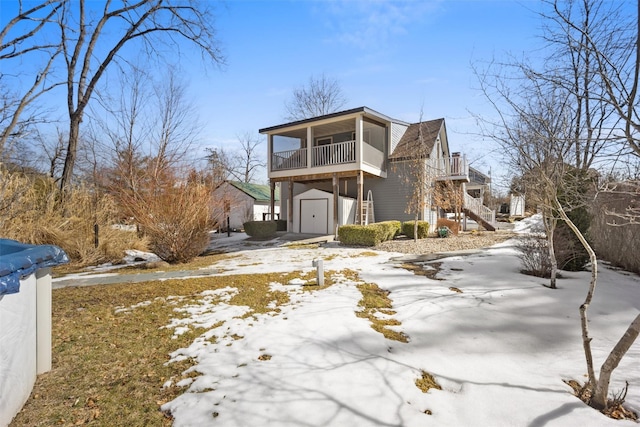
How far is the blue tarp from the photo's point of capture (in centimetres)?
191

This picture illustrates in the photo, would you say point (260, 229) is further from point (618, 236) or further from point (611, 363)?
point (611, 363)

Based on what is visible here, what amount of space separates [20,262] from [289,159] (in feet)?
47.9

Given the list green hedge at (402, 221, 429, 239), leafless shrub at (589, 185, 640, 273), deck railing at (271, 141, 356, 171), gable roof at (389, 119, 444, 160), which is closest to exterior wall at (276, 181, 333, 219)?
deck railing at (271, 141, 356, 171)

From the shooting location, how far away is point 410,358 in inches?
120

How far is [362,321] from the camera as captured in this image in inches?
157

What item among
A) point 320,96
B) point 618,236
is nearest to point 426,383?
point 618,236

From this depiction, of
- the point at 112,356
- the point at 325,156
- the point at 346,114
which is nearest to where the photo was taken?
the point at 112,356

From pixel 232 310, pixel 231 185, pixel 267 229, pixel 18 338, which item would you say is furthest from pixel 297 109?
pixel 18 338

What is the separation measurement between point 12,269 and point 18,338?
0.76 m

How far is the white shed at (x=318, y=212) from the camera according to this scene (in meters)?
15.3

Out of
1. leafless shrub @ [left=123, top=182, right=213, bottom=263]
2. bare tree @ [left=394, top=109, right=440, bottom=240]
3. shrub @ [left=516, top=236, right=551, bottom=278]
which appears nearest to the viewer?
shrub @ [left=516, top=236, right=551, bottom=278]

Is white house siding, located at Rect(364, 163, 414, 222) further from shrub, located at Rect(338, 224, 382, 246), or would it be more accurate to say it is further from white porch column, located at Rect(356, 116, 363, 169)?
shrub, located at Rect(338, 224, 382, 246)

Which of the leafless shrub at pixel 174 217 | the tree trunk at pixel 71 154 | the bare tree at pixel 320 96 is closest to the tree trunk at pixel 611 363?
the leafless shrub at pixel 174 217

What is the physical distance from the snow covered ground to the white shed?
9775 millimetres
